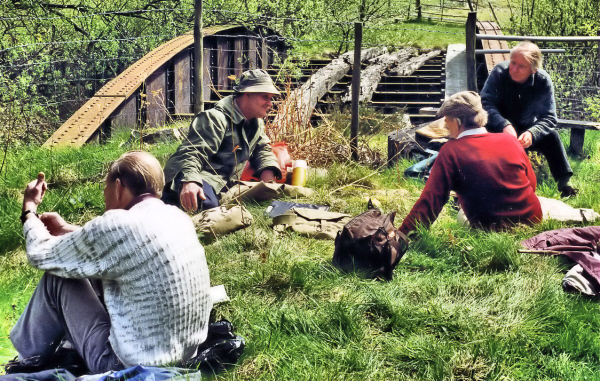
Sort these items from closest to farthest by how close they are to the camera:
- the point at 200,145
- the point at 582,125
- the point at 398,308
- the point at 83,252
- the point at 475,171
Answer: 1. the point at 83,252
2. the point at 398,308
3. the point at 475,171
4. the point at 200,145
5. the point at 582,125

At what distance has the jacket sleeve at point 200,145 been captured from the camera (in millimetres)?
5812

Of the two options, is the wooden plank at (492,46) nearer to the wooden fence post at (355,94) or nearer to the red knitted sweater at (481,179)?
the wooden fence post at (355,94)

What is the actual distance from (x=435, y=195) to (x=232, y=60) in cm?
963

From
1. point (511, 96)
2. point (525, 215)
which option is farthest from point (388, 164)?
point (525, 215)

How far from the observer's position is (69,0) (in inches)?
531

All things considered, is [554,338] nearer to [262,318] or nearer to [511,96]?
[262,318]

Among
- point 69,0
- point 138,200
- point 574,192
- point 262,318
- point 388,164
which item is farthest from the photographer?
point 69,0

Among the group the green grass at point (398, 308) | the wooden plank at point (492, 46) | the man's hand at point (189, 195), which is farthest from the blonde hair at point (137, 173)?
the wooden plank at point (492, 46)

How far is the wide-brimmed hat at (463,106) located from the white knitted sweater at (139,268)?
2.59 metres

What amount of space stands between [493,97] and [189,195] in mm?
3459

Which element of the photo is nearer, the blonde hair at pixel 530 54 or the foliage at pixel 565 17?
the blonde hair at pixel 530 54

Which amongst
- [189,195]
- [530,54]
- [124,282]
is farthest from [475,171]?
[124,282]

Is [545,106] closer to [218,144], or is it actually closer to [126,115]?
[218,144]

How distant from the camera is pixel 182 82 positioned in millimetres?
11773
